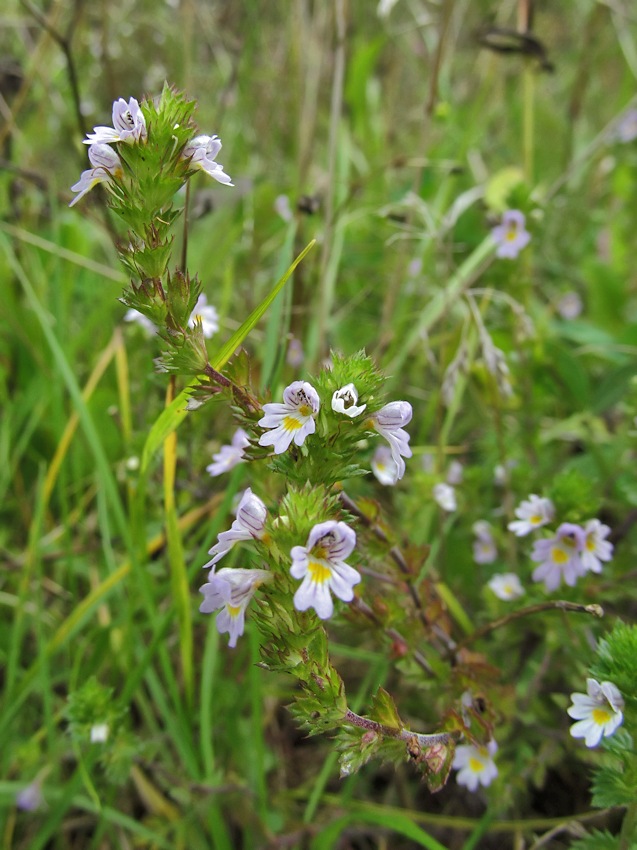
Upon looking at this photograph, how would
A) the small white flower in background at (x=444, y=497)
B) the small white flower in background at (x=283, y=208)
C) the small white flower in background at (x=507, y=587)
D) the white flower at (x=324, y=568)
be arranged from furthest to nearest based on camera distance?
1. the small white flower in background at (x=283, y=208)
2. the small white flower in background at (x=444, y=497)
3. the small white flower in background at (x=507, y=587)
4. the white flower at (x=324, y=568)

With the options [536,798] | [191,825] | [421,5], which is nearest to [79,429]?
[191,825]

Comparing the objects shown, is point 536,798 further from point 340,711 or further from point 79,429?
point 79,429

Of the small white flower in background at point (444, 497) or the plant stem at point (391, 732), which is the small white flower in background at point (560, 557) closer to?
the small white flower in background at point (444, 497)

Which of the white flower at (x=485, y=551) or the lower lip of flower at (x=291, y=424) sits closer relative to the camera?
the lower lip of flower at (x=291, y=424)

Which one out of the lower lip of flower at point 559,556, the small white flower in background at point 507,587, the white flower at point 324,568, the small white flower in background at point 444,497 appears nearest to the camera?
the white flower at point 324,568

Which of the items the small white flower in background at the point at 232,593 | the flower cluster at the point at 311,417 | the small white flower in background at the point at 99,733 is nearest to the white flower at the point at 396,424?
the flower cluster at the point at 311,417
